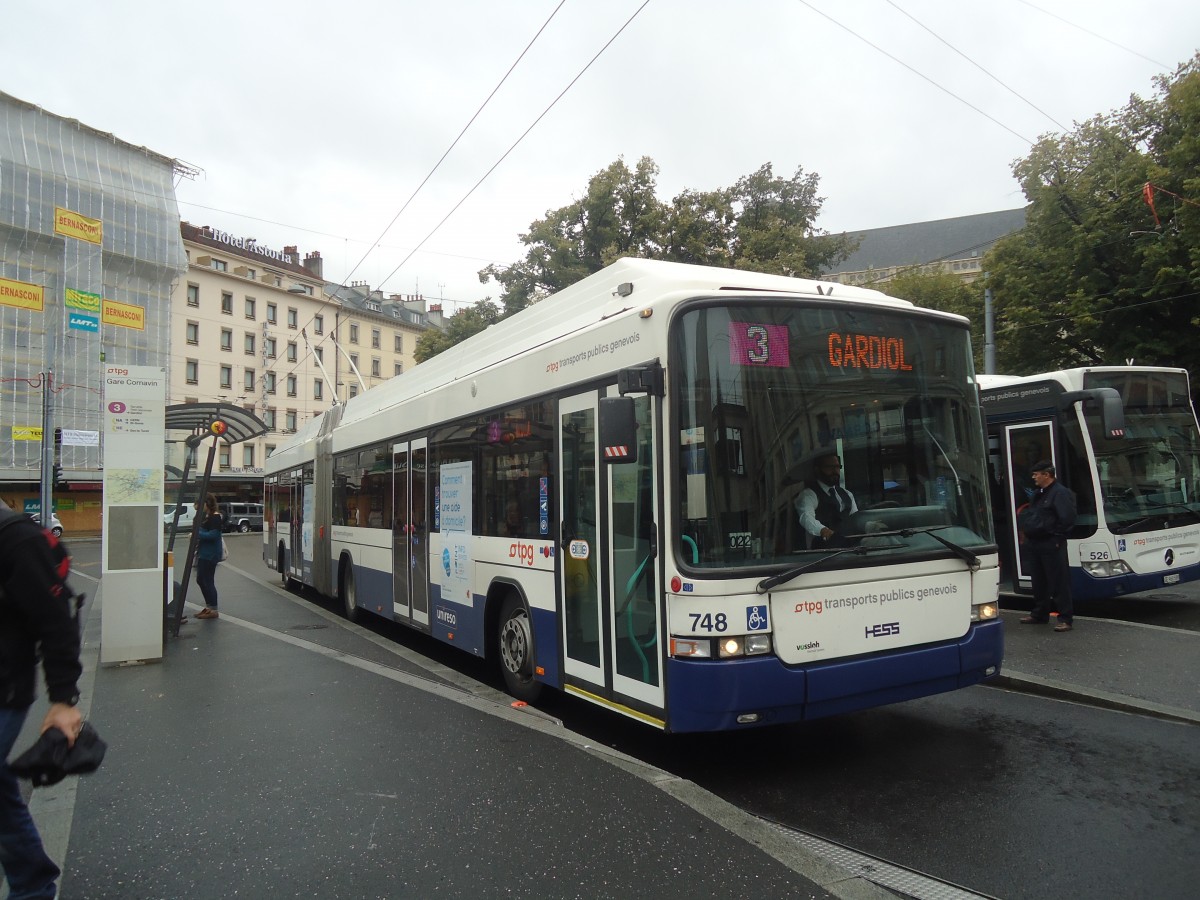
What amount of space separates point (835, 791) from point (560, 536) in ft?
7.69

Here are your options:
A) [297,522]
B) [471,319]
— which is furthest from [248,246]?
[297,522]

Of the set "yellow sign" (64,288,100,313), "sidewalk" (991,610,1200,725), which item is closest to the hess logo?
"sidewalk" (991,610,1200,725)

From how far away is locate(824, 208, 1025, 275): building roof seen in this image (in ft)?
213

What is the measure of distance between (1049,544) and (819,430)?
5546 millimetres

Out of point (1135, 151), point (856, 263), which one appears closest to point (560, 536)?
point (1135, 151)

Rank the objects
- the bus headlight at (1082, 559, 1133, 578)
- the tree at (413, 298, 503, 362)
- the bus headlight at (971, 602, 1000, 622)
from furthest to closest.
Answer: the tree at (413, 298, 503, 362) < the bus headlight at (1082, 559, 1133, 578) < the bus headlight at (971, 602, 1000, 622)

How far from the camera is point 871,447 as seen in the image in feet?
16.4

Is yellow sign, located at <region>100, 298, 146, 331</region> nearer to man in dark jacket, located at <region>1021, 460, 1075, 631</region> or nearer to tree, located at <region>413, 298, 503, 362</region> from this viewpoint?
tree, located at <region>413, 298, 503, 362</region>

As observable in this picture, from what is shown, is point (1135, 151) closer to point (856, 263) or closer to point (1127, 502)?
point (1127, 502)

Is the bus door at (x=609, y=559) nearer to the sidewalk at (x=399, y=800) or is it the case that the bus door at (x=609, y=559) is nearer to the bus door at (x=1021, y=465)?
the sidewalk at (x=399, y=800)

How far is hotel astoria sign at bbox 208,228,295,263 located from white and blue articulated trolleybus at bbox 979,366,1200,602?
6680cm

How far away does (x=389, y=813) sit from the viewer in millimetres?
4293

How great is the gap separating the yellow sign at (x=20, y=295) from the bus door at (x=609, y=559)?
913 inches

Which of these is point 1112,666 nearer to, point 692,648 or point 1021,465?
point 1021,465
